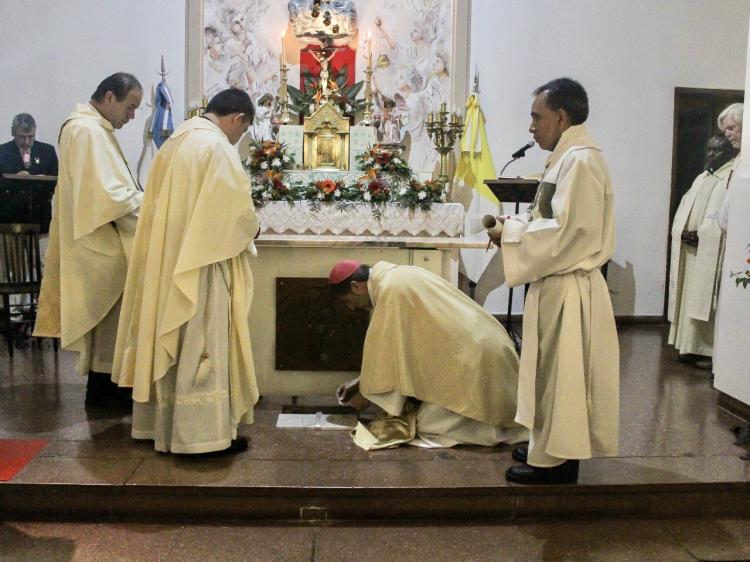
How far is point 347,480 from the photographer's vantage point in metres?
3.50

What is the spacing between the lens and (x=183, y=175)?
369 centimetres

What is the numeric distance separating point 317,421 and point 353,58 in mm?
4815

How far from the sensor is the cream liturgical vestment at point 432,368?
403 cm

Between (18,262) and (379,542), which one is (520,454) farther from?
(18,262)

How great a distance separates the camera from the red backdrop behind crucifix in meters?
7.97

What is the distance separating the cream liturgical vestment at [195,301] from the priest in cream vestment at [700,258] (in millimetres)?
4029

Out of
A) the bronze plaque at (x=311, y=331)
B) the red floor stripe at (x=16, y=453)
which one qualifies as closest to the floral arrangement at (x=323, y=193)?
the bronze plaque at (x=311, y=331)

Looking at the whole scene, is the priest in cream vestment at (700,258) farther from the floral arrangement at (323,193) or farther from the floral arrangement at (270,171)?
the floral arrangement at (270,171)

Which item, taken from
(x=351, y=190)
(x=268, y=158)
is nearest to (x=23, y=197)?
(x=268, y=158)

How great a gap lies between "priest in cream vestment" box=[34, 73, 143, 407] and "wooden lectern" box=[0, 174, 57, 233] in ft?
7.47

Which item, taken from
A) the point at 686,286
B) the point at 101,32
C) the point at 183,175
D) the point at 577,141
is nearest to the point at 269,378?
the point at 183,175

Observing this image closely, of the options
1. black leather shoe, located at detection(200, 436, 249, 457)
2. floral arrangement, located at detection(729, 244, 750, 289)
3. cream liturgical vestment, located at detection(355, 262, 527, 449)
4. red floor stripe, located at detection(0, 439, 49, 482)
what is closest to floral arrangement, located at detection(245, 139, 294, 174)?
cream liturgical vestment, located at detection(355, 262, 527, 449)

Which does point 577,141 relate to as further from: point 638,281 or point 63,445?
point 638,281

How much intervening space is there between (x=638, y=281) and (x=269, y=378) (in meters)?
5.08
